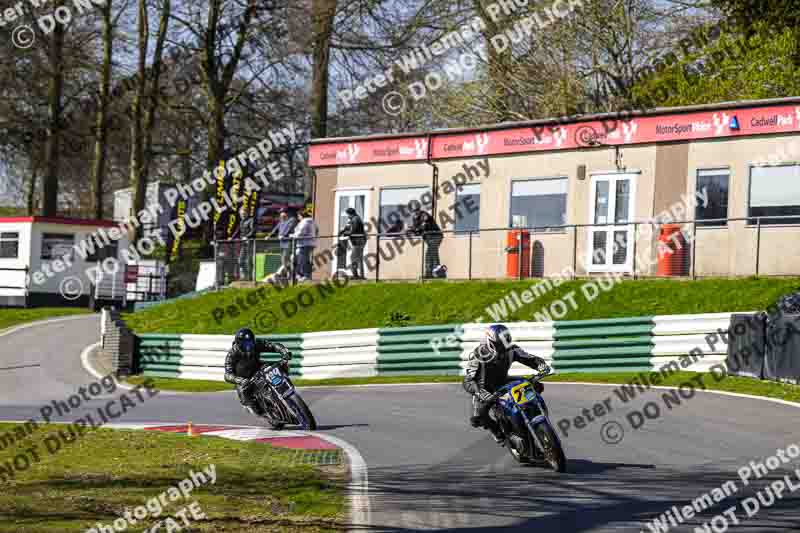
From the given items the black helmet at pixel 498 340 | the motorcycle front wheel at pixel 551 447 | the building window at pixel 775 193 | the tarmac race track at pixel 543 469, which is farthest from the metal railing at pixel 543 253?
the motorcycle front wheel at pixel 551 447

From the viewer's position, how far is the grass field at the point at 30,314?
36.8 meters

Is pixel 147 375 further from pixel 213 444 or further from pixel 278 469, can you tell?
pixel 278 469

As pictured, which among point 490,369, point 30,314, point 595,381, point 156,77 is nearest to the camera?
point 490,369

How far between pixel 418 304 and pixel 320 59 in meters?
17.6

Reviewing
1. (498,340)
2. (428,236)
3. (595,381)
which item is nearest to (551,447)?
(498,340)

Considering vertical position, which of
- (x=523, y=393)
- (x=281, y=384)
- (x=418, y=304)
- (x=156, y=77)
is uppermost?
(x=156, y=77)

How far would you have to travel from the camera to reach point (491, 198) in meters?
28.0

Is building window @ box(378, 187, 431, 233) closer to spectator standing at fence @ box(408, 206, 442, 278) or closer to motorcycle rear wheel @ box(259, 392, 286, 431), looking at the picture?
spectator standing at fence @ box(408, 206, 442, 278)

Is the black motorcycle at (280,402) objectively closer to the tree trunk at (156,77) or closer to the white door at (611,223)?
the white door at (611,223)

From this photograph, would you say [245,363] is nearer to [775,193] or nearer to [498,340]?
[498,340]

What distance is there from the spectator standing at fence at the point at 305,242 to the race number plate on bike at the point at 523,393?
17.2 m

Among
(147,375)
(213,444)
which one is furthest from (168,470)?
(147,375)

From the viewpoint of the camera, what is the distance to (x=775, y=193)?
23.3m

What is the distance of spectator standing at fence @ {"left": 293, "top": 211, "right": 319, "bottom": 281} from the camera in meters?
28.5
